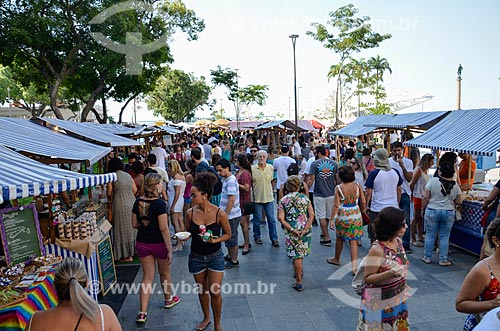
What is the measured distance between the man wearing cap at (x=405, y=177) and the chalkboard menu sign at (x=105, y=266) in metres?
4.63

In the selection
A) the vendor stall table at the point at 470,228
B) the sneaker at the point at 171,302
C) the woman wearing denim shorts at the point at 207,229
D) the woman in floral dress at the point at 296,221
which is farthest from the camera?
the vendor stall table at the point at 470,228

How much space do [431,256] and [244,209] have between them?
3.10m

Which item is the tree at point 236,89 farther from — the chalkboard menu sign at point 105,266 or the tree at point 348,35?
the chalkboard menu sign at point 105,266

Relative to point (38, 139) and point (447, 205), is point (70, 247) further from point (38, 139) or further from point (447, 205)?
point (447, 205)

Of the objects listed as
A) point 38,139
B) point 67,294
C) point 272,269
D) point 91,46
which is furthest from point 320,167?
point 91,46

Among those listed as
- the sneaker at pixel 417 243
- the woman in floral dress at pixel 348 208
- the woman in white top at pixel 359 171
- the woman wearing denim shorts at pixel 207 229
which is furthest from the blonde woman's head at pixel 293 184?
the sneaker at pixel 417 243

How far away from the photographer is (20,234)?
3916 millimetres

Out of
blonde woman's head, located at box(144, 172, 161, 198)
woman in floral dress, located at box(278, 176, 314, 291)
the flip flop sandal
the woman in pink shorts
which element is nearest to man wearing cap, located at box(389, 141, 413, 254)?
the flip flop sandal

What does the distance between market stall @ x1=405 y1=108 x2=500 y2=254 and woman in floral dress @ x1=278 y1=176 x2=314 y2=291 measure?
105 inches

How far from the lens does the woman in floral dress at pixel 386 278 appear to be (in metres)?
2.82

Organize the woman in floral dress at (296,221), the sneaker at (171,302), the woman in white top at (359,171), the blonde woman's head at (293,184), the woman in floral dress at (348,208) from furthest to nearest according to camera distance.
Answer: the woman in white top at (359,171) < the woman in floral dress at (348,208) < the blonde woman's head at (293,184) < the woman in floral dress at (296,221) < the sneaker at (171,302)

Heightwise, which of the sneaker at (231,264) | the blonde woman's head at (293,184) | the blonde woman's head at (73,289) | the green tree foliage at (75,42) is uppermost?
the green tree foliage at (75,42)

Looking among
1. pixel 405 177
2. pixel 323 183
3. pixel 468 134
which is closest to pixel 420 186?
pixel 405 177

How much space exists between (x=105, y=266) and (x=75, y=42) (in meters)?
14.6
